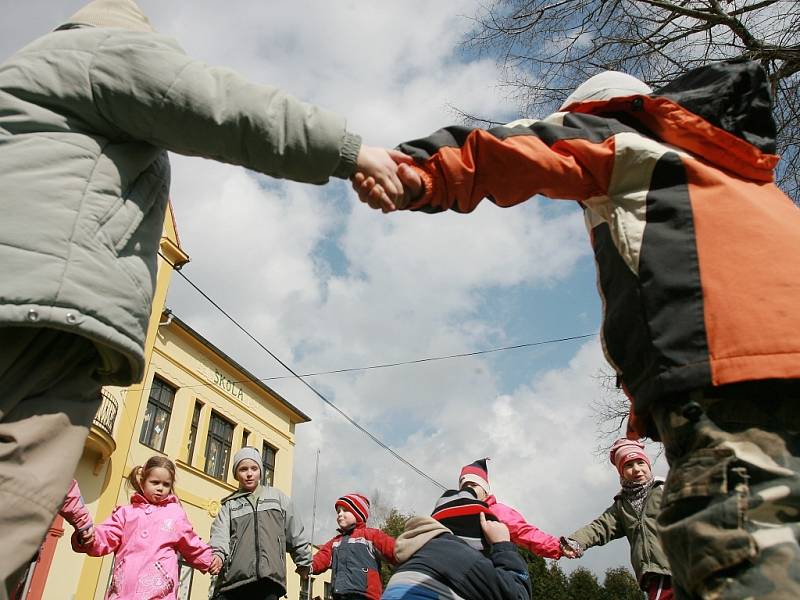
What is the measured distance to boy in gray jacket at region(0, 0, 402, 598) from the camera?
1287mm

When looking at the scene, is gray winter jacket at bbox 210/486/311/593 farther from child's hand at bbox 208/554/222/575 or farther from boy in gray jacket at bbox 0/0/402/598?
boy in gray jacket at bbox 0/0/402/598

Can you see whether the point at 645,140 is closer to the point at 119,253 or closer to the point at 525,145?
the point at 525,145

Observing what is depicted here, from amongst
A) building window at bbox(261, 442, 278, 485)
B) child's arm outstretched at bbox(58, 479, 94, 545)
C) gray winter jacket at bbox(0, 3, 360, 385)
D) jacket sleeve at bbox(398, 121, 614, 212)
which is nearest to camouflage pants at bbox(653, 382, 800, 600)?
jacket sleeve at bbox(398, 121, 614, 212)

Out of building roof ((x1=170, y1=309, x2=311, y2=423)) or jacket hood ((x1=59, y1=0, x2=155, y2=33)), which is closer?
jacket hood ((x1=59, y1=0, x2=155, y2=33))

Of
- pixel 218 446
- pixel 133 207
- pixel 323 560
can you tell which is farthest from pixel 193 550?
pixel 218 446

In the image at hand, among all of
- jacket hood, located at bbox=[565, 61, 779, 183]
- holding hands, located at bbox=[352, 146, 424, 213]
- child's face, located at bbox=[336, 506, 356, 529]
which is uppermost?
child's face, located at bbox=[336, 506, 356, 529]

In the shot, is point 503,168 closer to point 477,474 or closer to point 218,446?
point 477,474

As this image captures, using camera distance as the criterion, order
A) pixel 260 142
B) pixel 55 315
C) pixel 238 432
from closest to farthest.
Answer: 1. pixel 55 315
2. pixel 260 142
3. pixel 238 432

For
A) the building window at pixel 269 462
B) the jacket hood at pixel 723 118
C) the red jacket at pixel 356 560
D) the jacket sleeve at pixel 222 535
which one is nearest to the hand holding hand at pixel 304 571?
the jacket sleeve at pixel 222 535

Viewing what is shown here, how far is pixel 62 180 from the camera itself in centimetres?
141

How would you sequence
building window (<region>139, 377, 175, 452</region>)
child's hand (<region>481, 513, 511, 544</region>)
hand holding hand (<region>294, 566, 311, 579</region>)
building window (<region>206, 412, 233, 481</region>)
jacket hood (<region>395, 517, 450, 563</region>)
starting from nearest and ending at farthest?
jacket hood (<region>395, 517, 450, 563</region>) < child's hand (<region>481, 513, 511, 544</region>) < hand holding hand (<region>294, 566, 311, 579</region>) < building window (<region>139, 377, 175, 452</region>) < building window (<region>206, 412, 233, 481</region>)

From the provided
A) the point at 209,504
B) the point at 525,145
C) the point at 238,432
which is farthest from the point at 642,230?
the point at 238,432

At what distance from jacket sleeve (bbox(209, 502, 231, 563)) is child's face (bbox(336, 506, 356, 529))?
2.19 meters

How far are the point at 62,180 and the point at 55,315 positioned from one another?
33cm
